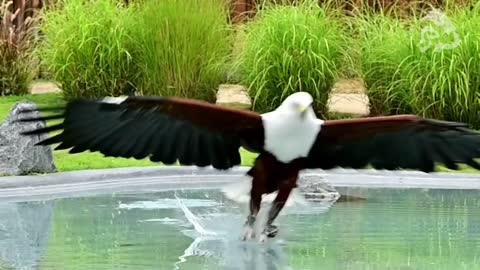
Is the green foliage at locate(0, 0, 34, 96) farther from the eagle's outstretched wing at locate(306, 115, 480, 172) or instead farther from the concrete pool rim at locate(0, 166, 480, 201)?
the eagle's outstretched wing at locate(306, 115, 480, 172)

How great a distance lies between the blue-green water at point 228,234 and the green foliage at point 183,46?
3.67 metres

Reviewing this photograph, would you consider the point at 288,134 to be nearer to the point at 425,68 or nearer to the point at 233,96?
the point at 425,68

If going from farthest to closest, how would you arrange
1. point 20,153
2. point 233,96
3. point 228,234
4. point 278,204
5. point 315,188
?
point 233,96
point 20,153
point 315,188
point 228,234
point 278,204

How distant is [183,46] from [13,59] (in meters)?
2.43

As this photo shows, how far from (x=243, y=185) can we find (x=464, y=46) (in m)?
4.85

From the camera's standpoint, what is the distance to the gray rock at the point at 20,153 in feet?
24.7

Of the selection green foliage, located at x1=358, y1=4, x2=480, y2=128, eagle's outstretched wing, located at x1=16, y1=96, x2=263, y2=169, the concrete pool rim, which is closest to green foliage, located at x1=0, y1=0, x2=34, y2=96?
green foliage, located at x1=358, y1=4, x2=480, y2=128

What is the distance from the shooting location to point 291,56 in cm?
1060

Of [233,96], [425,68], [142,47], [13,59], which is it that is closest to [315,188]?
[425,68]

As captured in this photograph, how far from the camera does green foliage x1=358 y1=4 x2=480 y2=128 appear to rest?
1011 centimetres

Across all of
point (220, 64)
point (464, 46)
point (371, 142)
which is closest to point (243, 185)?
point (371, 142)

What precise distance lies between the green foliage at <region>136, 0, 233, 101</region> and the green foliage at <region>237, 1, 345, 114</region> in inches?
18.0

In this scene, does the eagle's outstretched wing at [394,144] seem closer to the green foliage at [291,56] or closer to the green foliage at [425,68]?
the green foliage at [425,68]

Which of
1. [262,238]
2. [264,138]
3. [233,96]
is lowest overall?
[233,96]
